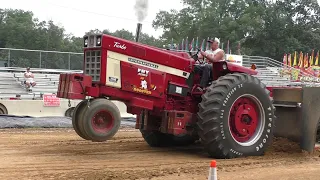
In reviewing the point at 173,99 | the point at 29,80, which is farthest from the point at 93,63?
the point at 29,80

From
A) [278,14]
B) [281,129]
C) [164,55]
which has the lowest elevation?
[281,129]

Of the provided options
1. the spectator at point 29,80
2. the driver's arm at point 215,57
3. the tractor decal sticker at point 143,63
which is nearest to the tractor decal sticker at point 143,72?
the tractor decal sticker at point 143,63

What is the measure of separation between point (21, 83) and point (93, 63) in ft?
45.8

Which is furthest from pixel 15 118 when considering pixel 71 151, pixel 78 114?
pixel 78 114

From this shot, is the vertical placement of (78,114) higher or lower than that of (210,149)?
higher

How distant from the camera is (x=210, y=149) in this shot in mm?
7102

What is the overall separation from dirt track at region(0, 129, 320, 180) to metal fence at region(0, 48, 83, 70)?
1282 cm

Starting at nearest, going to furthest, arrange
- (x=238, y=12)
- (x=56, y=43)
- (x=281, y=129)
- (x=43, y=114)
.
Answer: (x=281, y=129) < (x=43, y=114) < (x=56, y=43) < (x=238, y=12)

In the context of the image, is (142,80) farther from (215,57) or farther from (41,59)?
(41,59)

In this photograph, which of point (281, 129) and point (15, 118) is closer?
point (281, 129)

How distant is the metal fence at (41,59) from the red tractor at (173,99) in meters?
14.1

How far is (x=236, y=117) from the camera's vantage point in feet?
24.5

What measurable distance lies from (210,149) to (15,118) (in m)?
8.63

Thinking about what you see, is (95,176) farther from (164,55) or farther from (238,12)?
(238,12)
